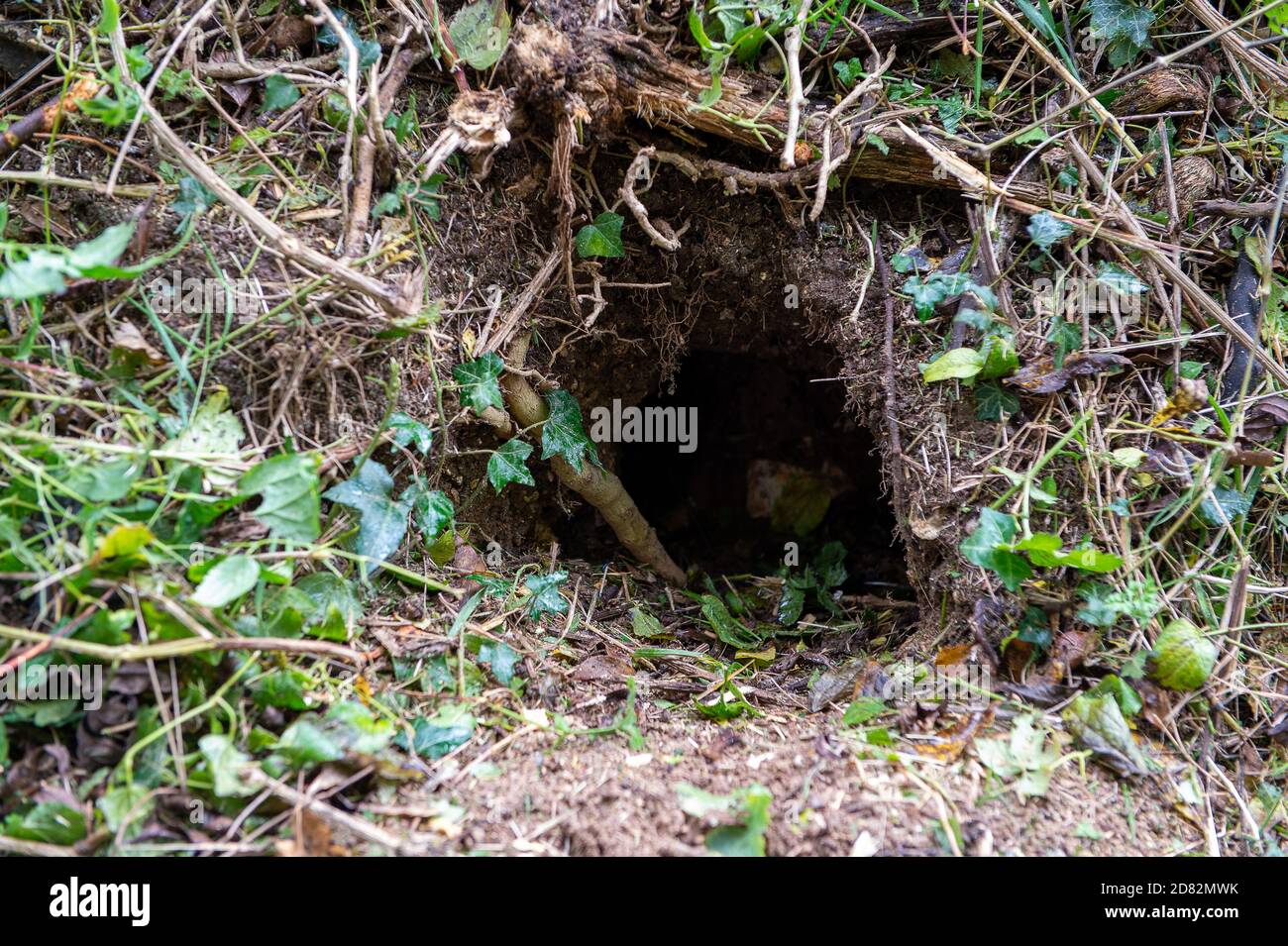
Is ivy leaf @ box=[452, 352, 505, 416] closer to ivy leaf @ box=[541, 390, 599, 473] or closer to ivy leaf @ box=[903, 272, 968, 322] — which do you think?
ivy leaf @ box=[541, 390, 599, 473]

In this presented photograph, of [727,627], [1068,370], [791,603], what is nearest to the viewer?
[1068,370]

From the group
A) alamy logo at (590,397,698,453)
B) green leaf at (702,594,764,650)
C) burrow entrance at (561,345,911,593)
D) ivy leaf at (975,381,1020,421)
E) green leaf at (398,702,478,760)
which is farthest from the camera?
burrow entrance at (561,345,911,593)

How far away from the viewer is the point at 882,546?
3.00 m

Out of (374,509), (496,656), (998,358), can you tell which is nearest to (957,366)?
(998,358)

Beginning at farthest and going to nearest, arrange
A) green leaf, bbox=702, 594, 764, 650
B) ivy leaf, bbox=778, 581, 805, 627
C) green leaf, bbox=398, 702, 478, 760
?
ivy leaf, bbox=778, 581, 805, 627, green leaf, bbox=702, 594, 764, 650, green leaf, bbox=398, 702, 478, 760

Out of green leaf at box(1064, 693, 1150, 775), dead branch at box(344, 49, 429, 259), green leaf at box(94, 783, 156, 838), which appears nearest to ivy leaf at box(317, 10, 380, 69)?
dead branch at box(344, 49, 429, 259)

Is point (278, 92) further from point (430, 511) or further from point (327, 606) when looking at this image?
point (327, 606)

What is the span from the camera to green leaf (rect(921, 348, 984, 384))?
1890 mm

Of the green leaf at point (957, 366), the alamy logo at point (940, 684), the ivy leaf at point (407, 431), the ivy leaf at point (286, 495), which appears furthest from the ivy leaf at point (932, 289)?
the ivy leaf at point (286, 495)

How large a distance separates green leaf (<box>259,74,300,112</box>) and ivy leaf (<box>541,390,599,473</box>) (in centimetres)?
88

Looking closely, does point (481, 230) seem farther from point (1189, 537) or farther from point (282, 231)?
point (1189, 537)

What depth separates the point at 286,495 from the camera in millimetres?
1531

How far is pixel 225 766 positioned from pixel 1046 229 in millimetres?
1993

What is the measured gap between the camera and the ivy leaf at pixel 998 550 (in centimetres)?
172
